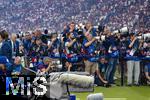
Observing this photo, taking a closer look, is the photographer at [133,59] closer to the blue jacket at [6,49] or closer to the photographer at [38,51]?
the photographer at [38,51]

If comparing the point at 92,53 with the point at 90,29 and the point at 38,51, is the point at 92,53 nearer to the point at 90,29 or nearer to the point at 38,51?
the point at 90,29

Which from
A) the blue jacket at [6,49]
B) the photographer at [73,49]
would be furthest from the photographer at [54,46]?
the blue jacket at [6,49]

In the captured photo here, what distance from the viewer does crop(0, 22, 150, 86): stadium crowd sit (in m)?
9.95

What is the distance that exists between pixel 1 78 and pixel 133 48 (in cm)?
611

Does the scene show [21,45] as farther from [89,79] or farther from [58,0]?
[58,0]

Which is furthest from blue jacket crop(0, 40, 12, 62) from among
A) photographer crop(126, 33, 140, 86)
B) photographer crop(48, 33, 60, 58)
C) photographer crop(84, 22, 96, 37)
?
photographer crop(126, 33, 140, 86)

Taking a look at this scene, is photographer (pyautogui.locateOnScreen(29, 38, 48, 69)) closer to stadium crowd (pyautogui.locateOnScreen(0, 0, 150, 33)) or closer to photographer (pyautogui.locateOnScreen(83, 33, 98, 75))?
photographer (pyautogui.locateOnScreen(83, 33, 98, 75))

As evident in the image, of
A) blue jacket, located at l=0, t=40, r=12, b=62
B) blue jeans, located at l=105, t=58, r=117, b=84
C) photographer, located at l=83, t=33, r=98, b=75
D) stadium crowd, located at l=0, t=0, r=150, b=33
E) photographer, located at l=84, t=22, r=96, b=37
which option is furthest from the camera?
stadium crowd, located at l=0, t=0, r=150, b=33

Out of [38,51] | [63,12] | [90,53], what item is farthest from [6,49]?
[63,12]

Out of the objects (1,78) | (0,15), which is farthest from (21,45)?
(0,15)

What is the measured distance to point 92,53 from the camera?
10.0 meters

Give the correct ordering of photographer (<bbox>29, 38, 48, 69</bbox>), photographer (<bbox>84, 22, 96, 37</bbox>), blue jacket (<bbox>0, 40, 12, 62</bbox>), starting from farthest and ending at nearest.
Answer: photographer (<bbox>29, 38, 48, 69</bbox>), photographer (<bbox>84, 22, 96, 37</bbox>), blue jacket (<bbox>0, 40, 12, 62</bbox>)

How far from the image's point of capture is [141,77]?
10.3 metres

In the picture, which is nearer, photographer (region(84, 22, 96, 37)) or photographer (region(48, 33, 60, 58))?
photographer (region(84, 22, 96, 37))
